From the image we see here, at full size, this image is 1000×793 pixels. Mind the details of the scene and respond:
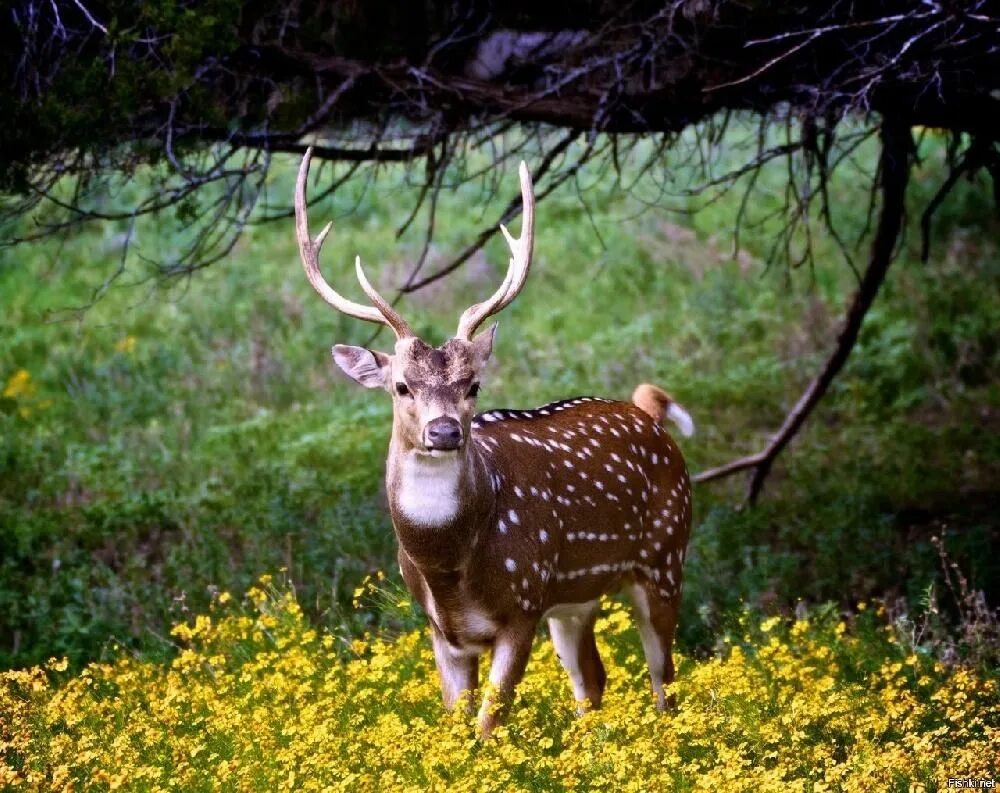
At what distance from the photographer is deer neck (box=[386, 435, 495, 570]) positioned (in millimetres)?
6402

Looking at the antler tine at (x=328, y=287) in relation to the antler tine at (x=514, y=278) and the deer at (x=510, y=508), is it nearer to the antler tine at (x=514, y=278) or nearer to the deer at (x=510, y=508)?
the deer at (x=510, y=508)

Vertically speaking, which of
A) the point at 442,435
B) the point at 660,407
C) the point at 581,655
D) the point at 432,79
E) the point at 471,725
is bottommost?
the point at 581,655

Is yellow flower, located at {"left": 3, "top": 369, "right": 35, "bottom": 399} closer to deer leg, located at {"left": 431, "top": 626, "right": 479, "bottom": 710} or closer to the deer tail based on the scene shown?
the deer tail

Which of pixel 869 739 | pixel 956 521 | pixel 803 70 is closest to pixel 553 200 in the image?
pixel 956 521

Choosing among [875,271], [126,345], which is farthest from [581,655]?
[126,345]

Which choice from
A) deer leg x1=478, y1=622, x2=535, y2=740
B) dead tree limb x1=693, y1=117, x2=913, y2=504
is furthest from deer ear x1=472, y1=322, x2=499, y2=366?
dead tree limb x1=693, y1=117, x2=913, y2=504

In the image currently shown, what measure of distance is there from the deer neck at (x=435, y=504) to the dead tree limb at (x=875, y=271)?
3.39 meters

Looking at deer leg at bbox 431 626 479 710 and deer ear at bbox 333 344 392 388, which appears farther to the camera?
deer leg at bbox 431 626 479 710

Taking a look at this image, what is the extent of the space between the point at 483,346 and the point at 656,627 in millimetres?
1675

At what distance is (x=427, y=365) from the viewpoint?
6.33 m

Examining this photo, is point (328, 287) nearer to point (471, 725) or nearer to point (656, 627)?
point (471, 725)

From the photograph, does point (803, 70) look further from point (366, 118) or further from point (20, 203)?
point (20, 203)

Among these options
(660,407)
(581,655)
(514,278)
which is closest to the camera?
(514,278)

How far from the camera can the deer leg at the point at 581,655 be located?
7.48 m
